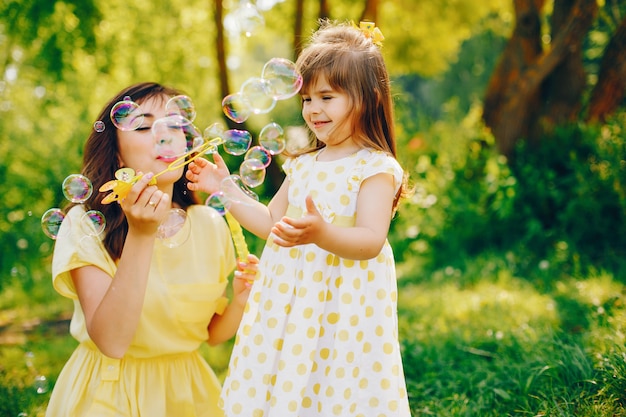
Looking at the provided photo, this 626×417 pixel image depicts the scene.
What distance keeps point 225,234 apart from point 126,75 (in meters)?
9.52

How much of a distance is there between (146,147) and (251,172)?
437mm

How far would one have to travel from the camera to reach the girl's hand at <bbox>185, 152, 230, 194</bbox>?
242 centimetres

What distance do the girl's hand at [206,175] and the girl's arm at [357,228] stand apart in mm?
617

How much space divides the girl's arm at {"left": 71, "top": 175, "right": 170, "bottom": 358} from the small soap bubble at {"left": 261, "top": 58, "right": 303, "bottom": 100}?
66cm

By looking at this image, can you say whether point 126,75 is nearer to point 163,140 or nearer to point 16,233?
point 16,233

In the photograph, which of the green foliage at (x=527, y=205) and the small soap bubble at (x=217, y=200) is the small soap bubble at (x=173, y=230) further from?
the green foliage at (x=527, y=205)

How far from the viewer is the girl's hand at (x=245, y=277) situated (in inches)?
98.5

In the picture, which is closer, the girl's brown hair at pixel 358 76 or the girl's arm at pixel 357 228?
the girl's arm at pixel 357 228

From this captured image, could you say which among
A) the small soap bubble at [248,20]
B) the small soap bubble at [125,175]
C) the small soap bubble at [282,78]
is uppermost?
the small soap bubble at [248,20]

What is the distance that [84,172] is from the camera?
8.09 feet

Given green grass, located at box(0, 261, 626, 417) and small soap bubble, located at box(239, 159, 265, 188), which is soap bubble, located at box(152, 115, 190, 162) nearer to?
small soap bubble, located at box(239, 159, 265, 188)

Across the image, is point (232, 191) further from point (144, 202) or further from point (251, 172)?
point (144, 202)

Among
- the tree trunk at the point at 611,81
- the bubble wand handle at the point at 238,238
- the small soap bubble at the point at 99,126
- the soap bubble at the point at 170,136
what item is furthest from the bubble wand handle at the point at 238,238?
the tree trunk at the point at 611,81

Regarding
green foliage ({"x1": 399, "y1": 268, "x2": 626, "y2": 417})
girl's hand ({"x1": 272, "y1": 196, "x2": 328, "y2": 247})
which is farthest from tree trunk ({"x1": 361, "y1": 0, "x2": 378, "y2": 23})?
girl's hand ({"x1": 272, "y1": 196, "x2": 328, "y2": 247})
